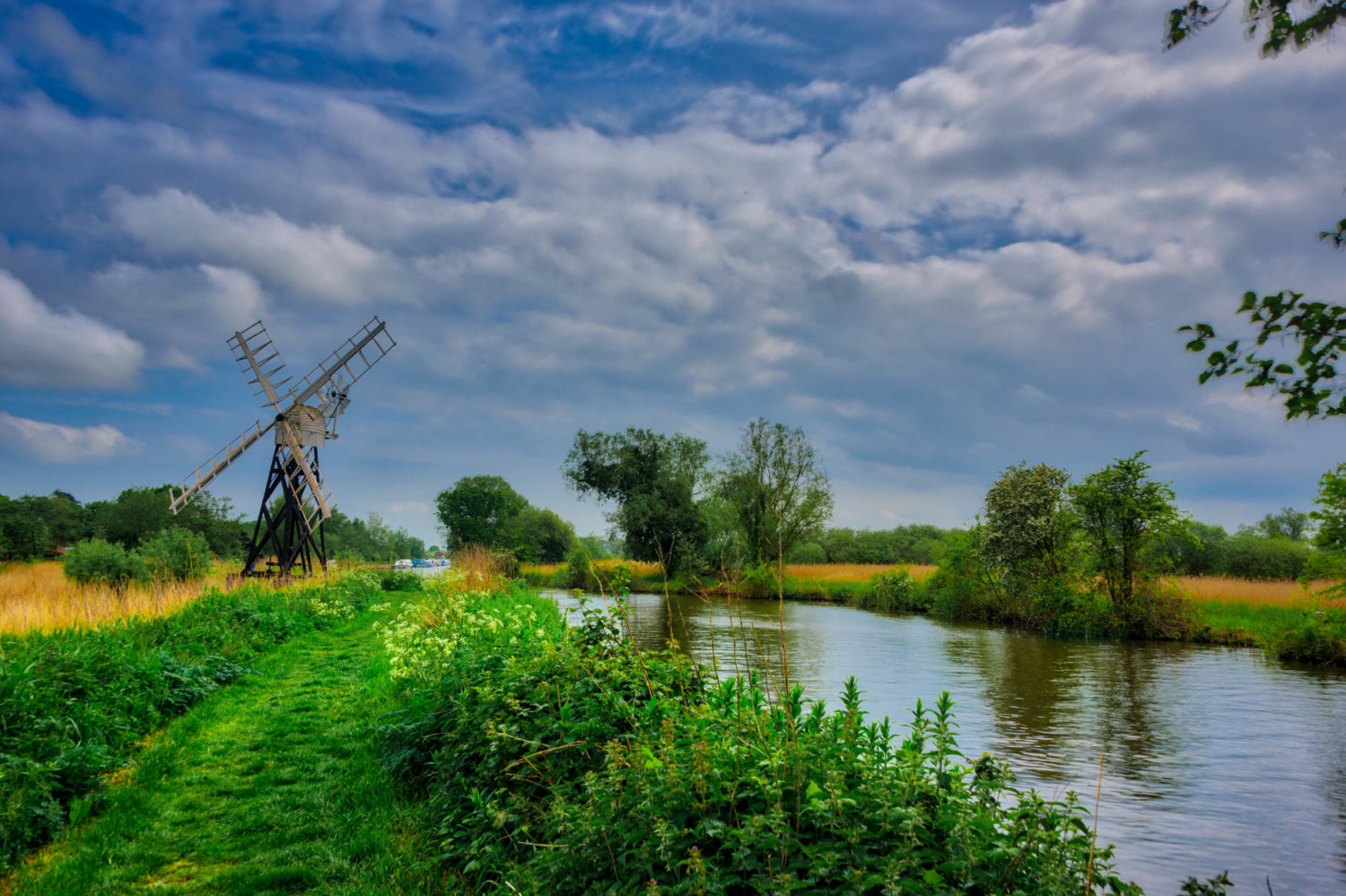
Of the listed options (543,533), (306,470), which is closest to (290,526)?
(306,470)

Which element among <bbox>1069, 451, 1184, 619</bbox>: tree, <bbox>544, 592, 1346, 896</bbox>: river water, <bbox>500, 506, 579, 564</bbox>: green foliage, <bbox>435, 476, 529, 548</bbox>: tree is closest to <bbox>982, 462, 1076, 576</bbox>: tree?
<bbox>1069, 451, 1184, 619</bbox>: tree

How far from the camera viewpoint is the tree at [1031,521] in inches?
957

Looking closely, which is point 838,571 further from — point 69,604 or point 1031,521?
point 69,604

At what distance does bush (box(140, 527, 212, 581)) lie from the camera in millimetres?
18467

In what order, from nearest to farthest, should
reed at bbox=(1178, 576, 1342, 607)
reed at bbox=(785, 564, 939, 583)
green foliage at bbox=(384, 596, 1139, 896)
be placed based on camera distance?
green foliage at bbox=(384, 596, 1139, 896)
reed at bbox=(1178, 576, 1342, 607)
reed at bbox=(785, 564, 939, 583)

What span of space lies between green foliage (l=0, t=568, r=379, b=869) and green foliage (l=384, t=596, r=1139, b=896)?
2.63 metres

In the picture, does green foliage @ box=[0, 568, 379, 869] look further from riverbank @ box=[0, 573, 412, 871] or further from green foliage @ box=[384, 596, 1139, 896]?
green foliage @ box=[384, 596, 1139, 896]

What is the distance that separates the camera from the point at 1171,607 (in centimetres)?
2088

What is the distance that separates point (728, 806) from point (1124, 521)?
23.1m

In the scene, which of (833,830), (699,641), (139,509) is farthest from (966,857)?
(139,509)

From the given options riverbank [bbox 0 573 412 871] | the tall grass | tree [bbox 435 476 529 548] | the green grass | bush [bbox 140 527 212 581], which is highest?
tree [bbox 435 476 529 548]

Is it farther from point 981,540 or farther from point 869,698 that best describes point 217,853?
point 981,540

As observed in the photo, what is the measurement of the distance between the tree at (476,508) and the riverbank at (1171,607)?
179 ft

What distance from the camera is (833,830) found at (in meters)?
2.76
